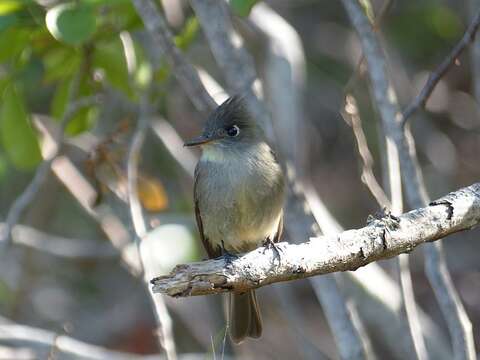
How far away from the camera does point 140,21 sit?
401 centimetres

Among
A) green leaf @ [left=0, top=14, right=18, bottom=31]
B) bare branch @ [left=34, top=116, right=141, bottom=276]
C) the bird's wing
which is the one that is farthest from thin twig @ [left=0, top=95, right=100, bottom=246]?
bare branch @ [left=34, top=116, right=141, bottom=276]

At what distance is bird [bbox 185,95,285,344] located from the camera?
4090mm

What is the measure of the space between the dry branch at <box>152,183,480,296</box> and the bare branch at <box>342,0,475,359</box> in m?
0.76

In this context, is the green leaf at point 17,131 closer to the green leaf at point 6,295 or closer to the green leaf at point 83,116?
the green leaf at point 83,116

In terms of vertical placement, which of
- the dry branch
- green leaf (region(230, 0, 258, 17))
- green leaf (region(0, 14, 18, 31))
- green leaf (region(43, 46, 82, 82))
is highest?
green leaf (region(230, 0, 258, 17))

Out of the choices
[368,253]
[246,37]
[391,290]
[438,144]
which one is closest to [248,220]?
[391,290]

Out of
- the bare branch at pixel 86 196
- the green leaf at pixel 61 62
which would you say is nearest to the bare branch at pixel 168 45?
the green leaf at pixel 61 62

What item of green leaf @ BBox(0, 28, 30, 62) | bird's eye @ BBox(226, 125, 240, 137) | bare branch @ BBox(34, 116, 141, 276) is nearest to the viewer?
green leaf @ BBox(0, 28, 30, 62)

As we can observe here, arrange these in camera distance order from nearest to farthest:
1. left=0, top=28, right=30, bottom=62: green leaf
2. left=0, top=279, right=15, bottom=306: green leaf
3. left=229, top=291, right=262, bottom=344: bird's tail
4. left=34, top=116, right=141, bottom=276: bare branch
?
left=0, top=28, right=30, bottom=62: green leaf, left=229, top=291, right=262, bottom=344: bird's tail, left=34, top=116, right=141, bottom=276: bare branch, left=0, top=279, right=15, bottom=306: green leaf

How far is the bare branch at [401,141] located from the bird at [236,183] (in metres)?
0.75

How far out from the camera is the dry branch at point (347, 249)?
2.52 metres

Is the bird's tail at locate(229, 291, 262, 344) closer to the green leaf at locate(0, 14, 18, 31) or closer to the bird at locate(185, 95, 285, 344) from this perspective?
the bird at locate(185, 95, 285, 344)

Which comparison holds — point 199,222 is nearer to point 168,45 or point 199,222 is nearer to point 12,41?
point 168,45

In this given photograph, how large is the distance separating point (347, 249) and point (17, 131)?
2226 mm
